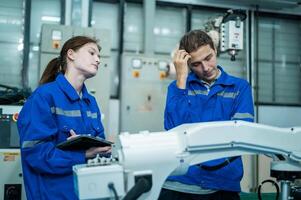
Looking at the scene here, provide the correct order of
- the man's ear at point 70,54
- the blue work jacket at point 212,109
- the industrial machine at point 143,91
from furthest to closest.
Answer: the industrial machine at point 143,91, the man's ear at point 70,54, the blue work jacket at point 212,109

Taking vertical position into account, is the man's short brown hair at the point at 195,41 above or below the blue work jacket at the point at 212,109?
above

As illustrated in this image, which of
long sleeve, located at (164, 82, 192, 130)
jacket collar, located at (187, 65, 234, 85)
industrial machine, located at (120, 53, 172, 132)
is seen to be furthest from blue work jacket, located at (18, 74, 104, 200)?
industrial machine, located at (120, 53, 172, 132)

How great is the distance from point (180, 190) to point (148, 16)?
9.94ft

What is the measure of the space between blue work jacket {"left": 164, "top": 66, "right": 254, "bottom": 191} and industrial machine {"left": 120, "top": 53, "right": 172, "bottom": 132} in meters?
2.16

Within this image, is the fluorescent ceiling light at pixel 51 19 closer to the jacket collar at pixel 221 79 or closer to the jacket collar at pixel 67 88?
the jacket collar at pixel 67 88

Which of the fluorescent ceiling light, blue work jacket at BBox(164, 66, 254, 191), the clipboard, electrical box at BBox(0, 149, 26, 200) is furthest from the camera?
the fluorescent ceiling light

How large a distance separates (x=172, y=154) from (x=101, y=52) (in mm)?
2448

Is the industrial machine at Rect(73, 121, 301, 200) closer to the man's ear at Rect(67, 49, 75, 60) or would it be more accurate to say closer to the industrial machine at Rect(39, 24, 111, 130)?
the man's ear at Rect(67, 49, 75, 60)

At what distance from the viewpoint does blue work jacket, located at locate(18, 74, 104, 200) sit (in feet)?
4.79

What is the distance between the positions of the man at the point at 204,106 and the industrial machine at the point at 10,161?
1528 mm

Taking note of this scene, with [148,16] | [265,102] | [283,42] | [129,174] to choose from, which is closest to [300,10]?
[283,42]

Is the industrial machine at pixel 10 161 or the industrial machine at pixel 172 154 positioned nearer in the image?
the industrial machine at pixel 172 154

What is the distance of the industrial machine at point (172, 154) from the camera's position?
96 cm

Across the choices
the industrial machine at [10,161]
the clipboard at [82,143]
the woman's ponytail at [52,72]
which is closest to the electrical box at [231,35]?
the industrial machine at [10,161]
